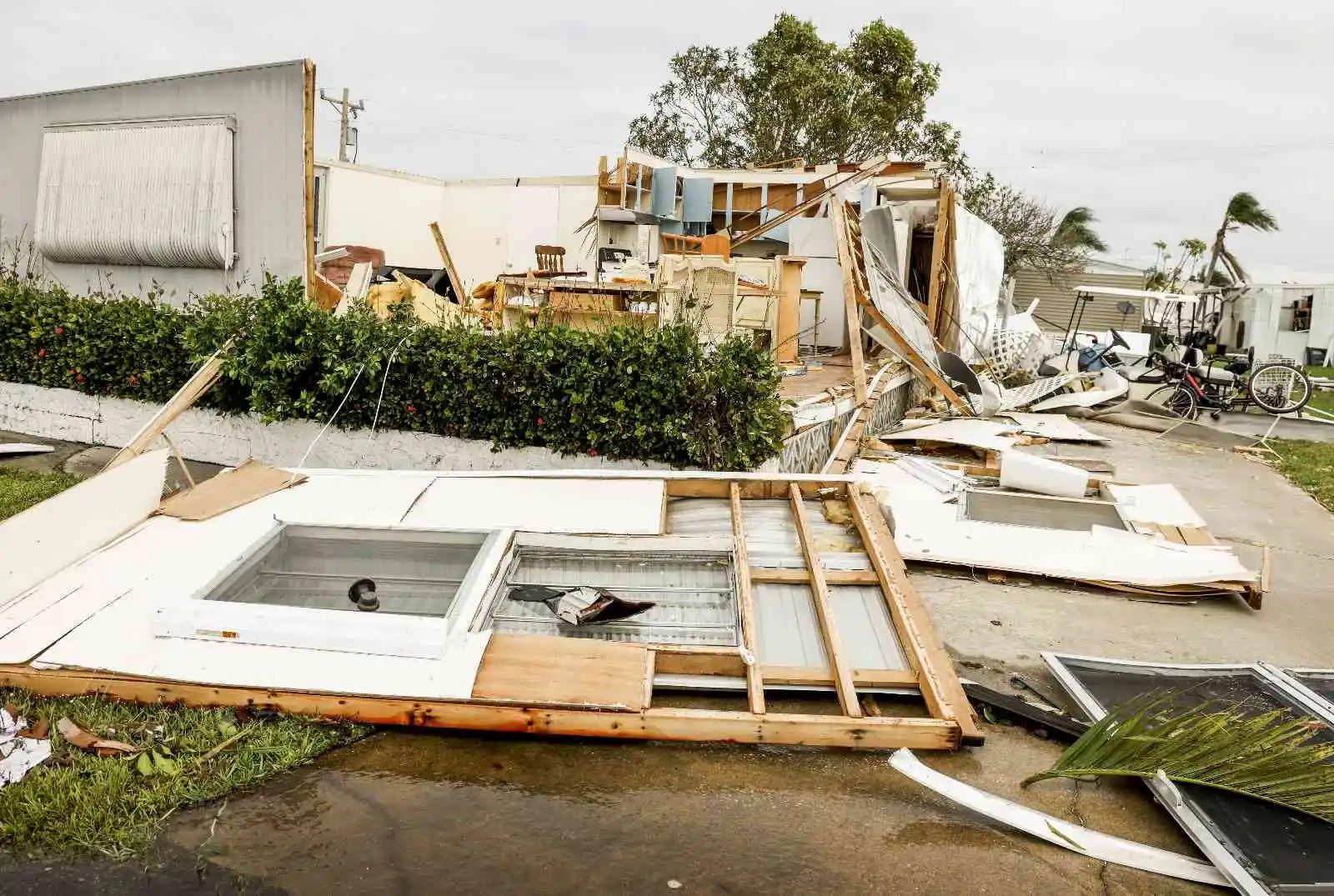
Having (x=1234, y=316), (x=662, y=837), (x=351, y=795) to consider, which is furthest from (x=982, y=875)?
(x=1234, y=316)

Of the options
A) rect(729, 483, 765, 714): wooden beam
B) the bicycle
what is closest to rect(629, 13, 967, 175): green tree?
the bicycle

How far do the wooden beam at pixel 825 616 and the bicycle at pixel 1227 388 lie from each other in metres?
9.78

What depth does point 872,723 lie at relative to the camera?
3.14 metres

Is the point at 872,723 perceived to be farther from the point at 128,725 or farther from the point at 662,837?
the point at 128,725

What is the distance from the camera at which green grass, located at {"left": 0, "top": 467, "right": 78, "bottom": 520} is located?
19.9ft

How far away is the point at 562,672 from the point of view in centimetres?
336

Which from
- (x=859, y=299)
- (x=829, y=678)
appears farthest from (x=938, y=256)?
(x=829, y=678)

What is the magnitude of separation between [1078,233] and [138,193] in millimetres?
31555

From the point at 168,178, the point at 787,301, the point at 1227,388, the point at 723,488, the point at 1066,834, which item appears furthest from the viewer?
the point at 1227,388

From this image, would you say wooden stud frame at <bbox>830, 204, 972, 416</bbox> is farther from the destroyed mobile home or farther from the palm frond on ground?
the palm frond on ground

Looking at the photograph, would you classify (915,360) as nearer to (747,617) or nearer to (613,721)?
(747,617)

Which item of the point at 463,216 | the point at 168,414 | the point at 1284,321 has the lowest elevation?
the point at 168,414

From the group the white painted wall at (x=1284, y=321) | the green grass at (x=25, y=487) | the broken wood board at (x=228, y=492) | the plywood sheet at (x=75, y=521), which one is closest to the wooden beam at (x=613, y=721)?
the plywood sheet at (x=75, y=521)

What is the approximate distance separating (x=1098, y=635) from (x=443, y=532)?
358 centimetres
